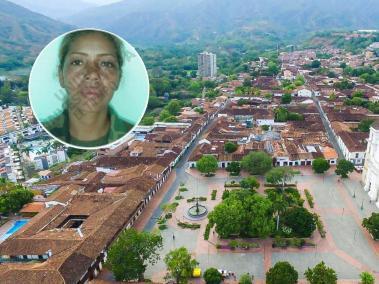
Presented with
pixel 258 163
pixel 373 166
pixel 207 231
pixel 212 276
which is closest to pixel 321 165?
pixel 373 166

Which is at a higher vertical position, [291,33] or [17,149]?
[291,33]

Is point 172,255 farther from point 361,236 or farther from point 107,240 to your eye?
point 361,236

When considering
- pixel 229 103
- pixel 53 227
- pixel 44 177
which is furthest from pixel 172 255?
pixel 229 103

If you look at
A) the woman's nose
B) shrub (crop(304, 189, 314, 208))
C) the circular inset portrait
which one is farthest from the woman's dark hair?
shrub (crop(304, 189, 314, 208))

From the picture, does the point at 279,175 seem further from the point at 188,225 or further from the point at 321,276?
the point at 321,276

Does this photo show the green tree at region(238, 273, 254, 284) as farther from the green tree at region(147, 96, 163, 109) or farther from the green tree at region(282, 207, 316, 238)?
the green tree at region(147, 96, 163, 109)

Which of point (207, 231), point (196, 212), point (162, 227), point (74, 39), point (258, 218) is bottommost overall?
point (162, 227)
